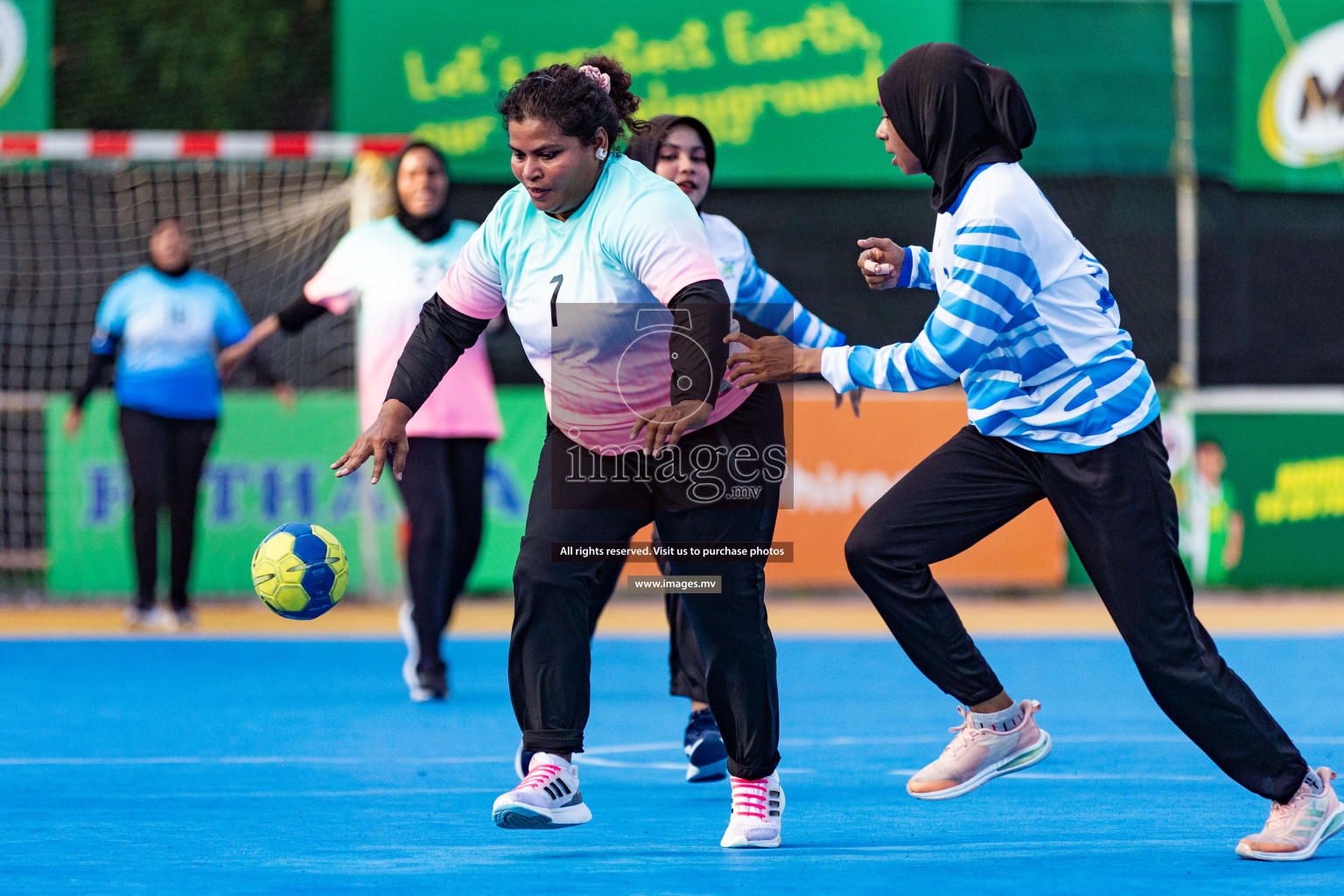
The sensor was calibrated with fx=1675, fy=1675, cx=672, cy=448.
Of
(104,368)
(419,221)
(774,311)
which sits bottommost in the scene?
(104,368)

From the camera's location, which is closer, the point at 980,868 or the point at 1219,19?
the point at 980,868

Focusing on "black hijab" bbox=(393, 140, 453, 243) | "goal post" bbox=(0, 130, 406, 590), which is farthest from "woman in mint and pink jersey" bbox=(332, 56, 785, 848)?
"goal post" bbox=(0, 130, 406, 590)

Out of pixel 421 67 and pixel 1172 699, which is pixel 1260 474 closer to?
pixel 421 67

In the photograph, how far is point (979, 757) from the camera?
15.4ft

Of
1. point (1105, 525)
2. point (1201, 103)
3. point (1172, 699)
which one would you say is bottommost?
point (1172, 699)

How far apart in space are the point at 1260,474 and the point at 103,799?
8.57 m

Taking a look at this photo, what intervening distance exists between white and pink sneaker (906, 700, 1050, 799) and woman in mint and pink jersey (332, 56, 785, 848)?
0.62 m

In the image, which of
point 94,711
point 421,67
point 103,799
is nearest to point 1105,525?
point 103,799

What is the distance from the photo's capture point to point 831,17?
11.6 meters

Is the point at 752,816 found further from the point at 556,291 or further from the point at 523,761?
the point at 556,291

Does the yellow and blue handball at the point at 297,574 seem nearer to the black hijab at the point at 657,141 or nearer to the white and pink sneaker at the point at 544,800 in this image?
the white and pink sneaker at the point at 544,800

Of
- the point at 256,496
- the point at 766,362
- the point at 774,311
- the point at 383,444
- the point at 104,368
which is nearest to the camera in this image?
the point at 766,362

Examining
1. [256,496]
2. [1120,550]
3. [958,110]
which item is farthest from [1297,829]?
[256,496]

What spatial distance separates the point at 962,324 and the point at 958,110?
582 mm
